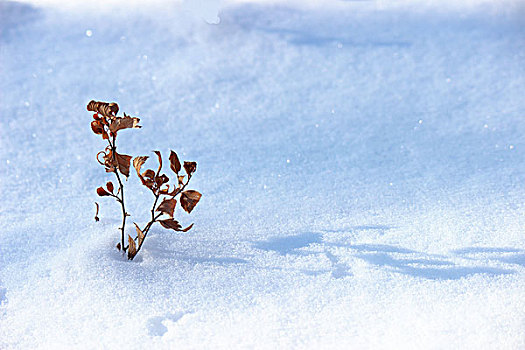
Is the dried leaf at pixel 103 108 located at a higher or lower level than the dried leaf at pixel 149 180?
higher

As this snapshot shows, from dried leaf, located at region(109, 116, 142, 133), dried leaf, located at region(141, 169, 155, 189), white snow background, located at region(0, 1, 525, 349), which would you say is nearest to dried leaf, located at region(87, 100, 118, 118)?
dried leaf, located at region(109, 116, 142, 133)

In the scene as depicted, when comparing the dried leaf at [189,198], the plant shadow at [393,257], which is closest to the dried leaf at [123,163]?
the dried leaf at [189,198]

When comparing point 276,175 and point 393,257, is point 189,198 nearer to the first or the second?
point 393,257

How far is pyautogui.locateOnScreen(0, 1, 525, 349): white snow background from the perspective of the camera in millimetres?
1360

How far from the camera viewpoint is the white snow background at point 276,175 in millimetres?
1360

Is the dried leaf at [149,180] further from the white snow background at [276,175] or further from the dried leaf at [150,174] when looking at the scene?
the white snow background at [276,175]

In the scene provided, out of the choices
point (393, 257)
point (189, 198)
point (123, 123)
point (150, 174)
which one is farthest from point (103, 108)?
point (393, 257)

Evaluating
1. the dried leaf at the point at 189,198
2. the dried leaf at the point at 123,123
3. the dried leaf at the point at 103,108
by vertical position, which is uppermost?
the dried leaf at the point at 103,108

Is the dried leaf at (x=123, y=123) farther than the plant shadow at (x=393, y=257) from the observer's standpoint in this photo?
No

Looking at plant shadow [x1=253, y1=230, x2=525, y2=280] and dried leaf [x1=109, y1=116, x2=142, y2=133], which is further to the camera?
plant shadow [x1=253, y1=230, x2=525, y2=280]

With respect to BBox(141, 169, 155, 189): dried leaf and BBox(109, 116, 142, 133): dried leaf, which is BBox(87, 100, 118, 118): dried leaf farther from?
BBox(141, 169, 155, 189): dried leaf

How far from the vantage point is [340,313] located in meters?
1.37

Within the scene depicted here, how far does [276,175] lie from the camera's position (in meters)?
2.17

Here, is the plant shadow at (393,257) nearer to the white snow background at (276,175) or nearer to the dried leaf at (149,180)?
the white snow background at (276,175)
